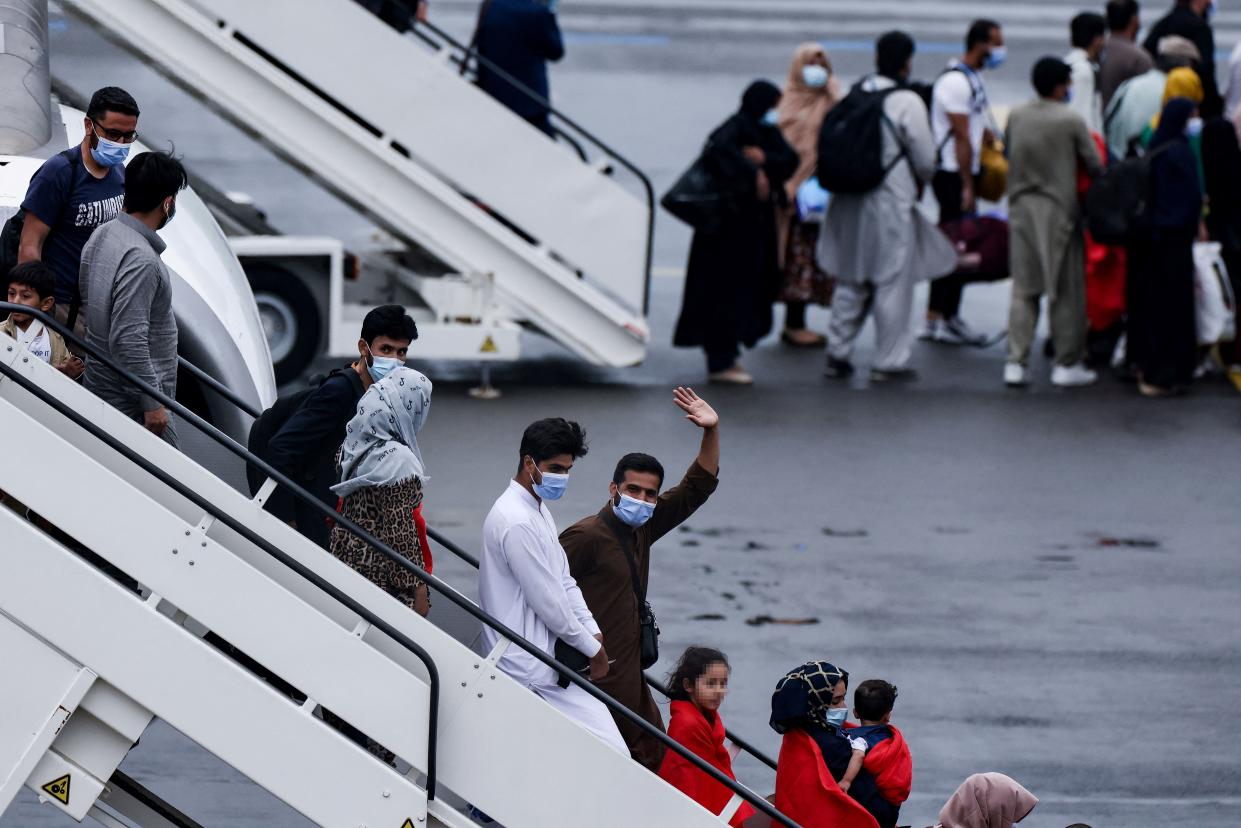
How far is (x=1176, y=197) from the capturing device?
14453 millimetres

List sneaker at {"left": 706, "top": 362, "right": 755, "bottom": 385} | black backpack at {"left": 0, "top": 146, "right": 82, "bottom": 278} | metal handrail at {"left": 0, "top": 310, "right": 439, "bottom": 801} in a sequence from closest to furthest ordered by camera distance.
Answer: metal handrail at {"left": 0, "top": 310, "right": 439, "bottom": 801}
black backpack at {"left": 0, "top": 146, "right": 82, "bottom": 278}
sneaker at {"left": 706, "top": 362, "right": 755, "bottom": 385}

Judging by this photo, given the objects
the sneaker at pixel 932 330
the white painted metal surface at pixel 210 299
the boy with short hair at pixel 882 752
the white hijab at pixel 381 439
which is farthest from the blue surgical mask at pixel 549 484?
the sneaker at pixel 932 330

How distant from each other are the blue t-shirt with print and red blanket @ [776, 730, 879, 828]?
3.01m

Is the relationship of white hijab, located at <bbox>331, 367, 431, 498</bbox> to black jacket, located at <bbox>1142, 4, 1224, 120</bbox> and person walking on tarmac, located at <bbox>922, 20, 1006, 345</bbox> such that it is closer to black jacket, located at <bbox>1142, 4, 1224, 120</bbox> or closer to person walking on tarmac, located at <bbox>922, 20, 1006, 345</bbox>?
person walking on tarmac, located at <bbox>922, 20, 1006, 345</bbox>

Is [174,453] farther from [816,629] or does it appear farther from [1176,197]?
[1176,197]

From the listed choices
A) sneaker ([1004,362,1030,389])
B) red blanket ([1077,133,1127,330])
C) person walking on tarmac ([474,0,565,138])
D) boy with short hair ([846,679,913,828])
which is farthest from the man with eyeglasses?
red blanket ([1077,133,1127,330])

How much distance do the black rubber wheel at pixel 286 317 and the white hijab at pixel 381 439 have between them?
7551mm

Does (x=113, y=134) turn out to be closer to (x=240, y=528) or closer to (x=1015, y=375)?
(x=240, y=528)

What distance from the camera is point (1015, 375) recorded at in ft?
50.7

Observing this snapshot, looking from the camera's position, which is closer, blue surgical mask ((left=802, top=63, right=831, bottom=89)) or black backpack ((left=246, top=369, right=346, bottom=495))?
black backpack ((left=246, top=369, right=346, bottom=495))

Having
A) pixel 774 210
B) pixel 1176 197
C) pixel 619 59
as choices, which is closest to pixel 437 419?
pixel 774 210

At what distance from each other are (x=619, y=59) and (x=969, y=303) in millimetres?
10288

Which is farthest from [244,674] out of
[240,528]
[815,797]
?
[815,797]

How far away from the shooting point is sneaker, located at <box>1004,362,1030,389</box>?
15461mm
